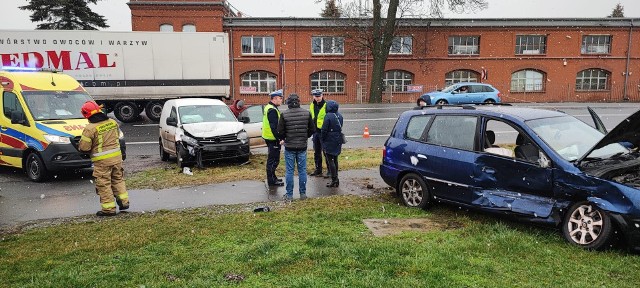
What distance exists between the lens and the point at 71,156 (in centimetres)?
984

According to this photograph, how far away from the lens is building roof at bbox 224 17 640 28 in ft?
118

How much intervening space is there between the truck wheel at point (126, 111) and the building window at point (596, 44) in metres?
34.1

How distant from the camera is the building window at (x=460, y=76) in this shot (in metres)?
37.5

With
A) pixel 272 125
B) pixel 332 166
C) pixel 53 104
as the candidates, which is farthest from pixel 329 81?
pixel 272 125

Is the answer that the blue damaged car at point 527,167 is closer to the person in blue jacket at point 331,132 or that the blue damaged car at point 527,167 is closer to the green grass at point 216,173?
the person in blue jacket at point 331,132

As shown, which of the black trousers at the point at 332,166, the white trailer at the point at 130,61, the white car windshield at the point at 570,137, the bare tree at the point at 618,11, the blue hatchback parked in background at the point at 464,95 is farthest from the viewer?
the bare tree at the point at 618,11

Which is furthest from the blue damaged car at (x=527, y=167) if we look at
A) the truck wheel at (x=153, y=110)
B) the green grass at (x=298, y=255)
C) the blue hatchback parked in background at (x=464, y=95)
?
the blue hatchback parked in background at (x=464, y=95)

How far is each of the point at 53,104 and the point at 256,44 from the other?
26699mm

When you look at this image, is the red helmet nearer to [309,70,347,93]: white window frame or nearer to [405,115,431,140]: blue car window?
[405,115,431,140]: blue car window

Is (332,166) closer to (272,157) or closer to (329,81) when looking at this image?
(272,157)

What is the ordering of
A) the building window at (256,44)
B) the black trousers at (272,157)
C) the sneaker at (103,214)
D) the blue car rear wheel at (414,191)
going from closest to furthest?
the blue car rear wheel at (414,191) → the sneaker at (103,214) → the black trousers at (272,157) → the building window at (256,44)

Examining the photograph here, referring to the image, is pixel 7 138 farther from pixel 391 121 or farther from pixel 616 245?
pixel 391 121

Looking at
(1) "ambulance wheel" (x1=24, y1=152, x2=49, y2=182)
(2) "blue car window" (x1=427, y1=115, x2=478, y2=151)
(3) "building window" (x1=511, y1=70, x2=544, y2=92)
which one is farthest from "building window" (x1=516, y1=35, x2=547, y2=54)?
(1) "ambulance wheel" (x1=24, y1=152, x2=49, y2=182)

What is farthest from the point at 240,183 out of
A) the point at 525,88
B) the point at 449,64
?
the point at 525,88
